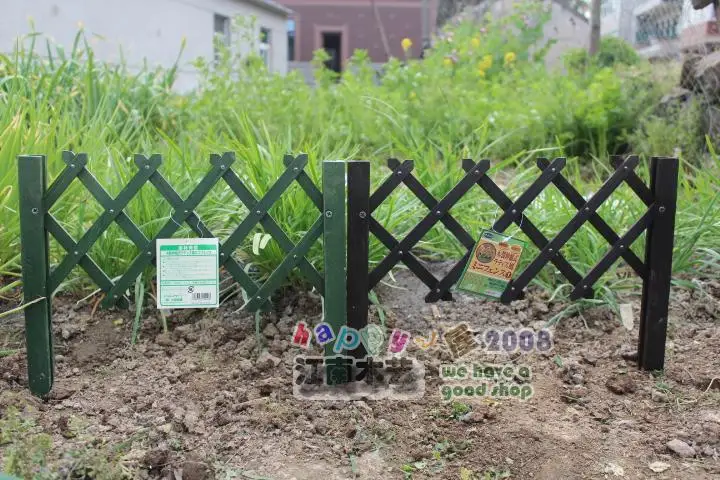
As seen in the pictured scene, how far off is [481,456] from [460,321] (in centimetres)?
95

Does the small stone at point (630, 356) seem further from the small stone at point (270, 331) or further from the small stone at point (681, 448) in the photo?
the small stone at point (270, 331)

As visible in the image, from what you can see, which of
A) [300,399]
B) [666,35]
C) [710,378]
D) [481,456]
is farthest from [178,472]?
[666,35]

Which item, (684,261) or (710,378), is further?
(684,261)

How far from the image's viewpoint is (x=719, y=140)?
5.76 metres

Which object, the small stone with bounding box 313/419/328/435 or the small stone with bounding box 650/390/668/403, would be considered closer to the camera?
the small stone with bounding box 313/419/328/435

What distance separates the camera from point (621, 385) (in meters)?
2.85

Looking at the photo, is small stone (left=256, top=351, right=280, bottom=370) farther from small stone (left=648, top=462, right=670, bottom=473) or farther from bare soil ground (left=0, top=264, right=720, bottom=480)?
small stone (left=648, top=462, right=670, bottom=473)

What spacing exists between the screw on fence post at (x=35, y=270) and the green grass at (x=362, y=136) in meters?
0.46

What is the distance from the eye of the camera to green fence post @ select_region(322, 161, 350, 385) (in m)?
2.69

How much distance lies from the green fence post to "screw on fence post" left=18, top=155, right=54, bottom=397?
996 mm

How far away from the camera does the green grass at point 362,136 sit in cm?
336

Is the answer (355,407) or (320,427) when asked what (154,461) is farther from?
(355,407)

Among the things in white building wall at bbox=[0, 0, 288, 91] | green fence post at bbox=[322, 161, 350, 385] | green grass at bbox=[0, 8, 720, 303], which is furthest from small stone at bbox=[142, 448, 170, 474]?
white building wall at bbox=[0, 0, 288, 91]

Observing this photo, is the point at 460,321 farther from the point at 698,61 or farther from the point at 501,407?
the point at 698,61
